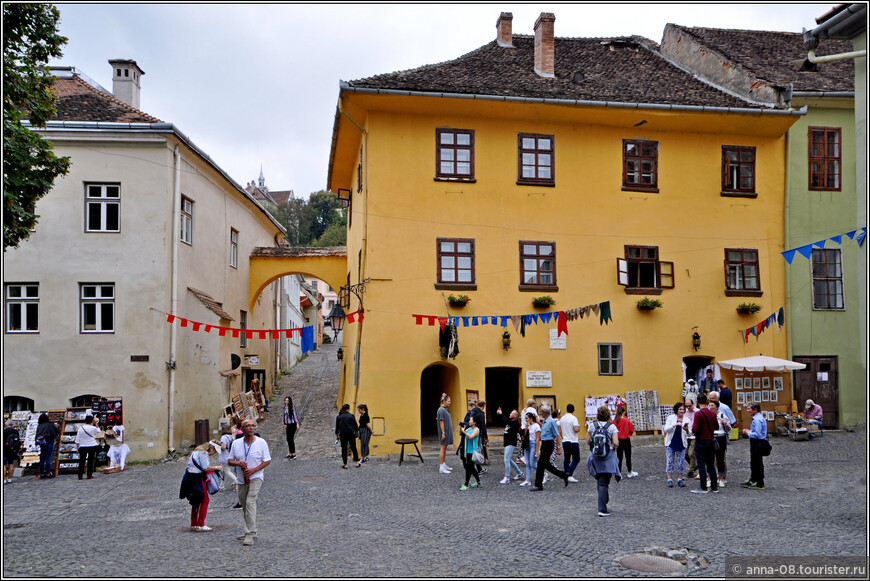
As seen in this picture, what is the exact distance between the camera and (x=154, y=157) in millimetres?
22031

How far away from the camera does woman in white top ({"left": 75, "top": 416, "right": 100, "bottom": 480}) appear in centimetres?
1858

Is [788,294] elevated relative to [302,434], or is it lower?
elevated

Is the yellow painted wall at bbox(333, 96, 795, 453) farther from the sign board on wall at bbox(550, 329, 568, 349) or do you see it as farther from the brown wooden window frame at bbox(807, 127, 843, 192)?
the brown wooden window frame at bbox(807, 127, 843, 192)

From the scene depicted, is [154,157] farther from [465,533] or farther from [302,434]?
[465,533]

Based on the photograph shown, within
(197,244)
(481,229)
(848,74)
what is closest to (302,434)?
(197,244)

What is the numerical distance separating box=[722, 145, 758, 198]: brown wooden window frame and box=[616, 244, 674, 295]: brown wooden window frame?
2.92 m

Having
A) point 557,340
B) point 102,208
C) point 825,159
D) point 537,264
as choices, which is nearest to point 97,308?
point 102,208

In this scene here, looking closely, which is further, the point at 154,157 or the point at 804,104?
the point at 804,104

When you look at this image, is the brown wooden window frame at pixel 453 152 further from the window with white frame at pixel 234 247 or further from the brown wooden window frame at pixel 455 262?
the window with white frame at pixel 234 247

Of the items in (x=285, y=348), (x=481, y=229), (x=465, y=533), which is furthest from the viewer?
(x=285, y=348)

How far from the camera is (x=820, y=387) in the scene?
23.4m

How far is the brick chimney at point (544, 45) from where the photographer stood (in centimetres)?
2345

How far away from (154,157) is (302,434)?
924 centimetres

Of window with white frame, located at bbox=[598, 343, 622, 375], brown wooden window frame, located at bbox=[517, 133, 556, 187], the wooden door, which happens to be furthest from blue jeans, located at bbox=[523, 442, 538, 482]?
the wooden door
